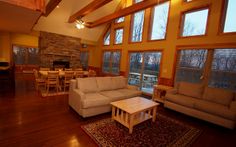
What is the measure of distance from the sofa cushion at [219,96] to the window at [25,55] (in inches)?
421

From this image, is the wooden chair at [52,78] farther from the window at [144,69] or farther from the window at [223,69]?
the window at [223,69]

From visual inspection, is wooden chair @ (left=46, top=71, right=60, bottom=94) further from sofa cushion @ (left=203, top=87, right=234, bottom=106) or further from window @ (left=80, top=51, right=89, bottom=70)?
window @ (left=80, top=51, right=89, bottom=70)

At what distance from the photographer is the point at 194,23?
171 inches

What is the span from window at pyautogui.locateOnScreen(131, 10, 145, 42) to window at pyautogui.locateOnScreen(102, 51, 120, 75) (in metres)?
1.53

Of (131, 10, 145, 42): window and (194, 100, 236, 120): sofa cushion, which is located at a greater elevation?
(131, 10, 145, 42): window

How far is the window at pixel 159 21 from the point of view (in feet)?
17.1

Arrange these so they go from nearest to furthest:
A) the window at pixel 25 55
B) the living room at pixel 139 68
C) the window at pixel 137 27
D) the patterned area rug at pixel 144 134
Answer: the patterned area rug at pixel 144 134 → the living room at pixel 139 68 → the window at pixel 137 27 → the window at pixel 25 55

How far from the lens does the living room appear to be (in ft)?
8.13

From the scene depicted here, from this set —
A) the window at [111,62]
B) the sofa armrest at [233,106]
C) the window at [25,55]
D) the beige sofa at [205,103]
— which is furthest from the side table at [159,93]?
the window at [25,55]

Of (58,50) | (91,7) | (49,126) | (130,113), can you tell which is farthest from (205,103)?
(58,50)

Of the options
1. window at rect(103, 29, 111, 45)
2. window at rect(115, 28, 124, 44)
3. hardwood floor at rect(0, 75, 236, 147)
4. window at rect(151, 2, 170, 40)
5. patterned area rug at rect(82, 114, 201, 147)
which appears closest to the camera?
hardwood floor at rect(0, 75, 236, 147)

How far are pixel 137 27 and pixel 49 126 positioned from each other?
5.63 metres

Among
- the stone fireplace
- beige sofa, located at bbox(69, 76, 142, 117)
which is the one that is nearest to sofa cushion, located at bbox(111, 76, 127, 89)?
beige sofa, located at bbox(69, 76, 142, 117)

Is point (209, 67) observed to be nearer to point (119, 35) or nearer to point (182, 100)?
point (182, 100)
